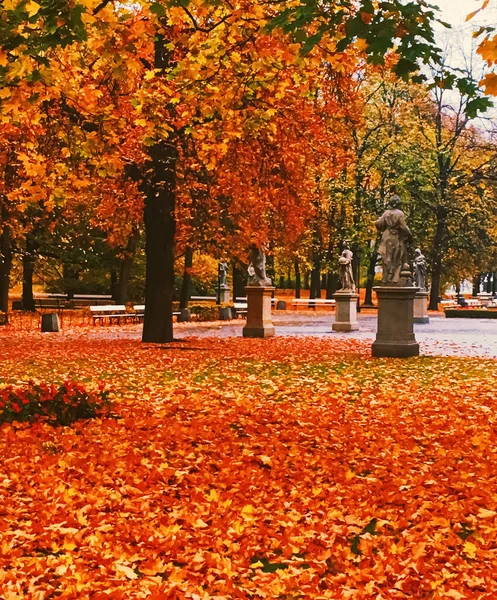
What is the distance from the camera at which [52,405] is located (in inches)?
328

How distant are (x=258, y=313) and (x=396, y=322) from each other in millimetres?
6680

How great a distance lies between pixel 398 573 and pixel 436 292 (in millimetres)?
39185

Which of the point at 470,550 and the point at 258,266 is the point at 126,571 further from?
the point at 258,266

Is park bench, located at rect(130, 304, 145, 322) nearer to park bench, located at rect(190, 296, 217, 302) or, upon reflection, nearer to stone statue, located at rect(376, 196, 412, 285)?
park bench, located at rect(190, 296, 217, 302)

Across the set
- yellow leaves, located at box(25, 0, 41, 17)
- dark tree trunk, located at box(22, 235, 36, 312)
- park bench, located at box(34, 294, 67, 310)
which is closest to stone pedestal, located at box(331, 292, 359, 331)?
dark tree trunk, located at box(22, 235, 36, 312)

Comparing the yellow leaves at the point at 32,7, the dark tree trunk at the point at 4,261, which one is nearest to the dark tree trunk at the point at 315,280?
the dark tree trunk at the point at 4,261

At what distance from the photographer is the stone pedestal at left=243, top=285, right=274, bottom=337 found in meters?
22.0

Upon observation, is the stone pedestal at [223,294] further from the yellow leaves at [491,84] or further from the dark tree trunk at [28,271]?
the yellow leaves at [491,84]

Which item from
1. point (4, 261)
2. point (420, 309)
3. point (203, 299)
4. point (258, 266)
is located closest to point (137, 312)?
point (4, 261)

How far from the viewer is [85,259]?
3170 centimetres

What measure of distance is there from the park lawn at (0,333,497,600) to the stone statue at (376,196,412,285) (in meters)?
5.19

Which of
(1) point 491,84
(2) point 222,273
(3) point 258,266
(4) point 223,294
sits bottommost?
(4) point 223,294

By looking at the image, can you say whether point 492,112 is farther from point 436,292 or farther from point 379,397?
point 379,397

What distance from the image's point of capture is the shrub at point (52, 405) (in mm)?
8062
